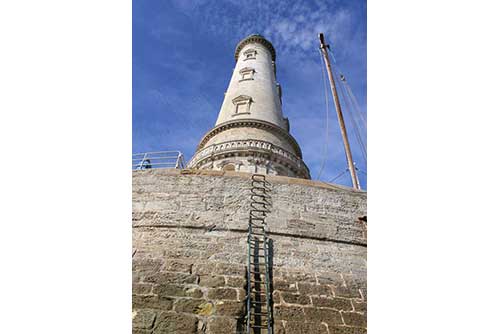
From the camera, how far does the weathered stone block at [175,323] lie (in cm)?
379

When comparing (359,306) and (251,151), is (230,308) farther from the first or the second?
(251,151)

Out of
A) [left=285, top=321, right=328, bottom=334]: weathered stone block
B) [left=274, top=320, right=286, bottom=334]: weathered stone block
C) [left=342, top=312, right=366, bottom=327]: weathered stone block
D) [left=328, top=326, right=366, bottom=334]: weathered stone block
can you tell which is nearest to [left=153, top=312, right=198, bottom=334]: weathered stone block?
[left=274, top=320, right=286, bottom=334]: weathered stone block

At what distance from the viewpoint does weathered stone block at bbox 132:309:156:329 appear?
3.82 m

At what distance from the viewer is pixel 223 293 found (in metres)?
4.32

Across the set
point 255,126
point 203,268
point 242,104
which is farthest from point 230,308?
point 242,104

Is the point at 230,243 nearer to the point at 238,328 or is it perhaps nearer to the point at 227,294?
the point at 227,294

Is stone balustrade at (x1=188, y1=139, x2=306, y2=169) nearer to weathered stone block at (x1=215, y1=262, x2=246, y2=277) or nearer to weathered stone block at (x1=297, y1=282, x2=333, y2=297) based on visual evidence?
weathered stone block at (x1=215, y1=262, x2=246, y2=277)

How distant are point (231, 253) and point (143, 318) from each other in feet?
4.72

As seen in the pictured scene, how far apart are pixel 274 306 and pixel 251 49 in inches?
847

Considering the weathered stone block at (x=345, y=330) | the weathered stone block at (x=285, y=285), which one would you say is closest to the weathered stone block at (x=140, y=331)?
the weathered stone block at (x=285, y=285)

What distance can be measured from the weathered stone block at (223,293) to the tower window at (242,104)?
1309cm

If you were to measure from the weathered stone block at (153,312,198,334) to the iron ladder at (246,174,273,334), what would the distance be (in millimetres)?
596

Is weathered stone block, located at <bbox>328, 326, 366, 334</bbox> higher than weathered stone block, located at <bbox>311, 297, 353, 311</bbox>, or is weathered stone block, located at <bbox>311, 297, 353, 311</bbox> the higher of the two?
weathered stone block, located at <bbox>311, 297, 353, 311</bbox>

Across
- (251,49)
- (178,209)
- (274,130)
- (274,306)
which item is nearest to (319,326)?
(274,306)
